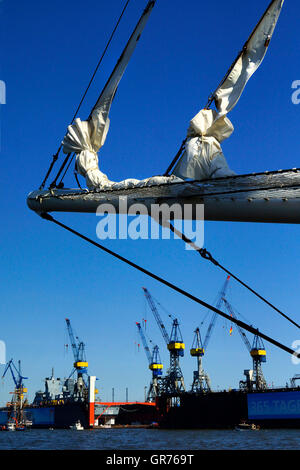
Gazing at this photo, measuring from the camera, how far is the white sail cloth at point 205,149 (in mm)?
11117

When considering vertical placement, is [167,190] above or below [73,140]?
below

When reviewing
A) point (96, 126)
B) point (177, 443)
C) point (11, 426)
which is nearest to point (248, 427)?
point (177, 443)

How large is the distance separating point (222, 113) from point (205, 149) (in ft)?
3.62

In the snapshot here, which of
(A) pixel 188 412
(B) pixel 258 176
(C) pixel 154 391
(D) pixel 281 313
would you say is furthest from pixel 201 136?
(C) pixel 154 391

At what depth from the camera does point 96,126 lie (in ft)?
44.3

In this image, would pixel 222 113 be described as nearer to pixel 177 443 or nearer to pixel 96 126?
pixel 96 126

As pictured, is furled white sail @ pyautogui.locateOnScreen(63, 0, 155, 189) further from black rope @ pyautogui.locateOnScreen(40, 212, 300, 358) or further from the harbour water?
the harbour water

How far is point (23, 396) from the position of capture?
13862 centimetres

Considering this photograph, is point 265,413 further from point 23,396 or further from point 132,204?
point 132,204

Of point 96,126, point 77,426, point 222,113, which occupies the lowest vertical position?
point 77,426

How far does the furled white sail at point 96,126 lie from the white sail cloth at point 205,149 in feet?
8.54
